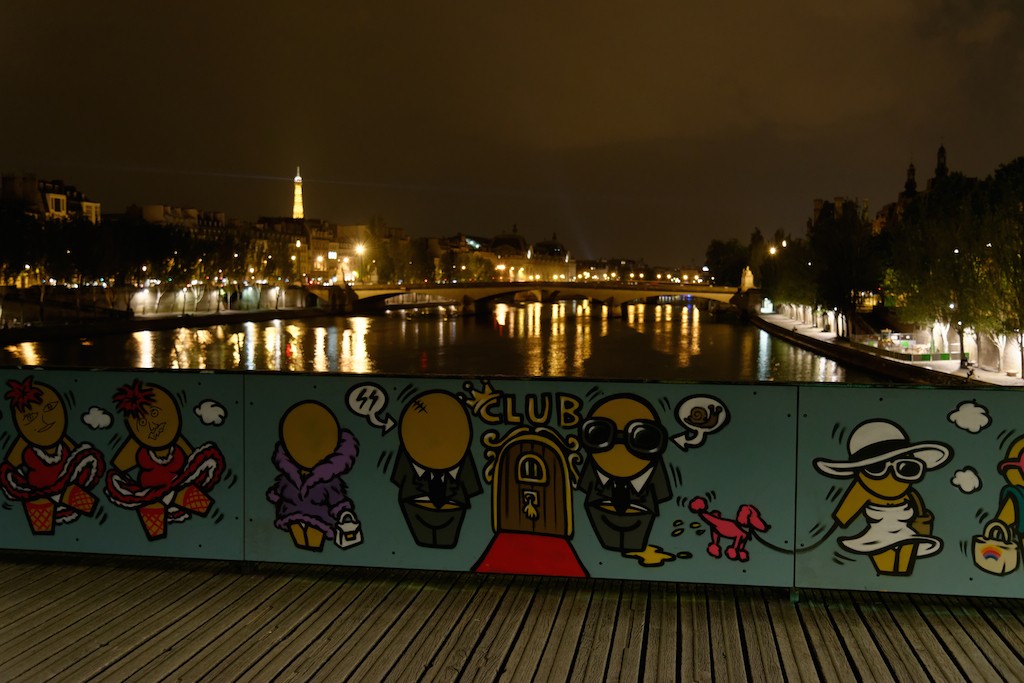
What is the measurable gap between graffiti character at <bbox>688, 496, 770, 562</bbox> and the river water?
23.9 m

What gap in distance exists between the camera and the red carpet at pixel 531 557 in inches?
173

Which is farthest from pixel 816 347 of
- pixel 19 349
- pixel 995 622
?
pixel 995 622

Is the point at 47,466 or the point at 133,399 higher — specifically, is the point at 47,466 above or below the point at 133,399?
below

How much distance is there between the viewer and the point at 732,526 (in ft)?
14.1

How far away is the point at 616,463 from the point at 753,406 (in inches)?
27.3

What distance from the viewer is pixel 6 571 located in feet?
15.5

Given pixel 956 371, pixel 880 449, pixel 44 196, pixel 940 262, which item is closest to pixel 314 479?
pixel 880 449

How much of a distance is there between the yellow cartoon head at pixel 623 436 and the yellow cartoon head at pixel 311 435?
1266 millimetres

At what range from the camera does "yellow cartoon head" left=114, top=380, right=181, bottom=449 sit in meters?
4.72

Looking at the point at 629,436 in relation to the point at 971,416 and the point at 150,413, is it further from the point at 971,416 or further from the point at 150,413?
the point at 150,413

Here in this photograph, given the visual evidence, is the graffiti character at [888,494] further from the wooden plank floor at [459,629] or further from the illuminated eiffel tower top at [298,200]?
the illuminated eiffel tower top at [298,200]

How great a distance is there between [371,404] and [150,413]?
1.18 metres

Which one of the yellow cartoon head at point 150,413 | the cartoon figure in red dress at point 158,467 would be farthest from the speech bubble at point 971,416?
the yellow cartoon head at point 150,413

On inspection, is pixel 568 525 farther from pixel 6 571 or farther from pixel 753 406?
pixel 6 571
